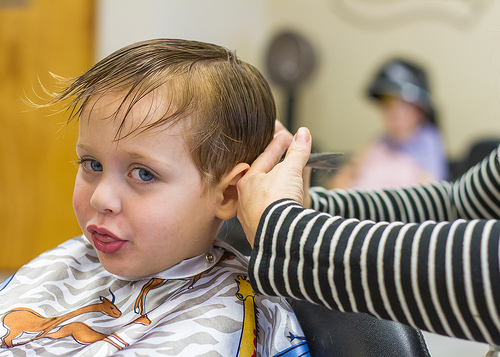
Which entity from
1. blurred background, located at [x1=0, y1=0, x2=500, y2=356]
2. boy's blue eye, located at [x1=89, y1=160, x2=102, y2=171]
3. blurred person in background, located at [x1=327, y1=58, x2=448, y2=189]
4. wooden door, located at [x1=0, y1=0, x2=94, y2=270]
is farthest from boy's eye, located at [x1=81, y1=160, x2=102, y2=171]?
blurred person in background, located at [x1=327, y1=58, x2=448, y2=189]

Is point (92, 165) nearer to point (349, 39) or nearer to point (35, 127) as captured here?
point (35, 127)

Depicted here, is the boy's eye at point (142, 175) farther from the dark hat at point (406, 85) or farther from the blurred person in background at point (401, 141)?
the dark hat at point (406, 85)

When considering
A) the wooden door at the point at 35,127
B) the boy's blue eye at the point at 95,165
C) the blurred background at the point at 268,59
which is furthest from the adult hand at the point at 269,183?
the wooden door at the point at 35,127

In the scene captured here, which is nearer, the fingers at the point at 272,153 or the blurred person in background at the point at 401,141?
the fingers at the point at 272,153

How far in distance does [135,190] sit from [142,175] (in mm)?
24

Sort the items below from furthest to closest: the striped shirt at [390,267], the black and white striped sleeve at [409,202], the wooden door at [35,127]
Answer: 1. the wooden door at [35,127]
2. the black and white striped sleeve at [409,202]
3. the striped shirt at [390,267]

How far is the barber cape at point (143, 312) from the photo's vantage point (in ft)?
2.23

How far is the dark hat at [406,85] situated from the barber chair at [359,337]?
8.24ft

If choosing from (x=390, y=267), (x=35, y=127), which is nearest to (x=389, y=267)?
(x=390, y=267)

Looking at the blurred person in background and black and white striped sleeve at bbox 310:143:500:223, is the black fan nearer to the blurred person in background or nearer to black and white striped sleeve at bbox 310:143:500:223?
Answer: the blurred person in background

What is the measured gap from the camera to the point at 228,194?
80 cm

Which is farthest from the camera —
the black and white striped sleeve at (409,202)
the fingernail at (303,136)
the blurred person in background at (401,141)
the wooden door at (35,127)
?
the blurred person in background at (401,141)

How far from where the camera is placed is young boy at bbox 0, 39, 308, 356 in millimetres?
701

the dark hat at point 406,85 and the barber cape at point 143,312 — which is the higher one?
the dark hat at point 406,85
